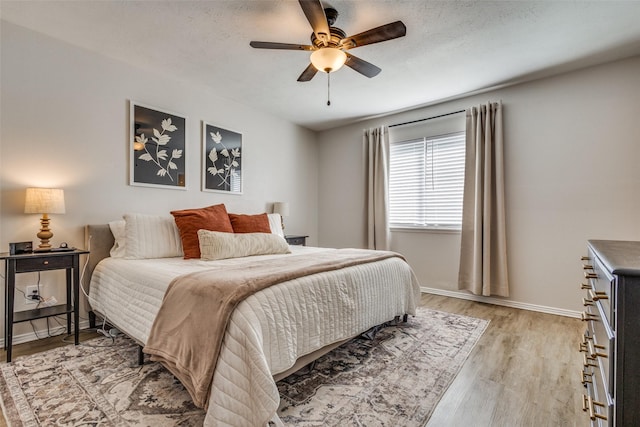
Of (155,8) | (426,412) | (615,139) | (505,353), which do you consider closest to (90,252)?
(155,8)

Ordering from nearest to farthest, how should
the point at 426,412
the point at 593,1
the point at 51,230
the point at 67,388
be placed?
the point at 426,412, the point at 67,388, the point at 593,1, the point at 51,230

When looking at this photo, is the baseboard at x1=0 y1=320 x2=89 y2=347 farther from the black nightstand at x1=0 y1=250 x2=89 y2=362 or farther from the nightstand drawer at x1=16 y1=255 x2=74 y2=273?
the nightstand drawer at x1=16 y1=255 x2=74 y2=273

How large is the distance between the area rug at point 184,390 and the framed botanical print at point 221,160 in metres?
1.92

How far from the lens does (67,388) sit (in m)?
1.71

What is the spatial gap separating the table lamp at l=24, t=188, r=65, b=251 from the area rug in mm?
861

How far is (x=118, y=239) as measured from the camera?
2652 millimetres

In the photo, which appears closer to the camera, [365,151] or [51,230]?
[51,230]

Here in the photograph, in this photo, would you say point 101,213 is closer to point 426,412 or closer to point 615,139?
point 426,412

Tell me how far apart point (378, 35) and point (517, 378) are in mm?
2369

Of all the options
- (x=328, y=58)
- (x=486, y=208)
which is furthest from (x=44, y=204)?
(x=486, y=208)

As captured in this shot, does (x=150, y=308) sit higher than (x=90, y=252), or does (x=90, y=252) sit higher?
(x=90, y=252)

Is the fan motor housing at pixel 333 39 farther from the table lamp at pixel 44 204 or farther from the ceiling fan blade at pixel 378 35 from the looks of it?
the table lamp at pixel 44 204

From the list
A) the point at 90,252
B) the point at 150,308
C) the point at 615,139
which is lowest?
the point at 150,308

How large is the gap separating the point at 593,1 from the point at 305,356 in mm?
3052
